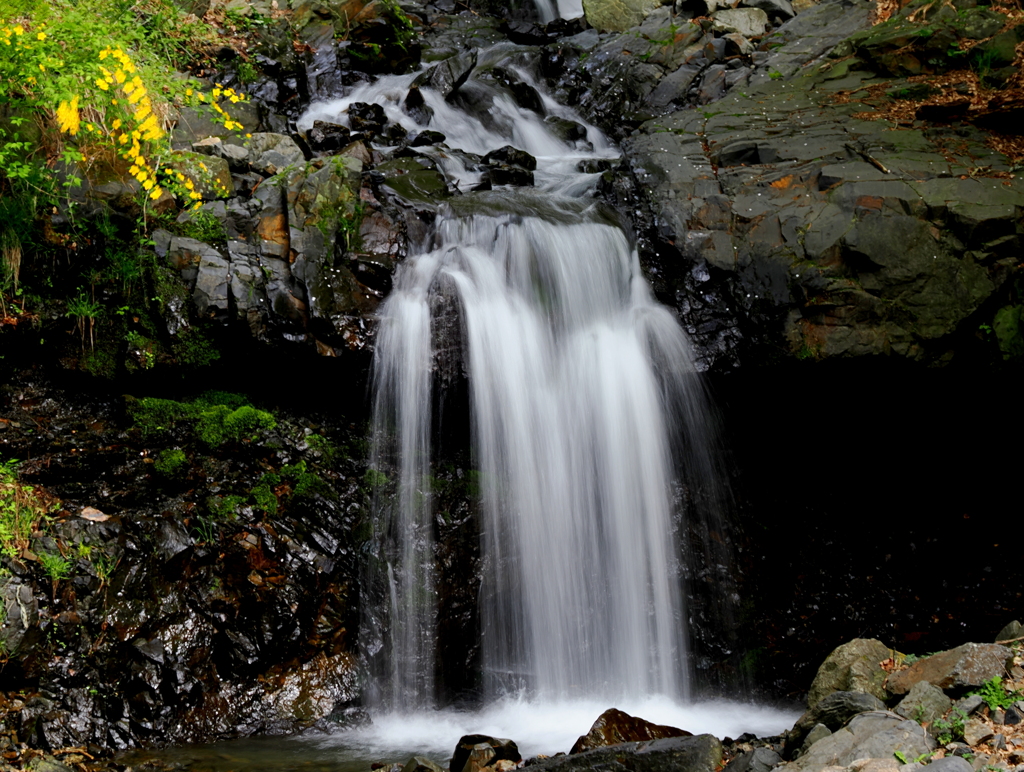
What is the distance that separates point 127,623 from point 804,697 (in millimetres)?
5572

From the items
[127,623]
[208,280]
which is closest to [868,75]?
[208,280]

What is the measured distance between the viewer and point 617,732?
436 cm

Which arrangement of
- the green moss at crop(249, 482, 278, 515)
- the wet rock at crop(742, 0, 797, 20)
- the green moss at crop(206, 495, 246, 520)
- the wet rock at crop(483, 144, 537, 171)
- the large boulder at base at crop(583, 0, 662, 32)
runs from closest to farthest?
the green moss at crop(206, 495, 246, 520)
the green moss at crop(249, 482, 278, 515)
the wet rock at crop(483, 144, 537, 171)
the wet rock at crop(742, 0, 797, 20)
the large boulder at base at crop(583, 0, 662, 32)

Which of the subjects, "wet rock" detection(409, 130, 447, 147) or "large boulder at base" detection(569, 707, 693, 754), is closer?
"large boulder at base" detection(569, 707, 693, 754)

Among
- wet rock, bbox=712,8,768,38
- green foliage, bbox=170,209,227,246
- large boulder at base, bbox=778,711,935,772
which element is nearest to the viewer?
large boulder at base, bbox=778,711,935,772

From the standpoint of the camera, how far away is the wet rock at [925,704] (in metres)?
Answer: 3.27

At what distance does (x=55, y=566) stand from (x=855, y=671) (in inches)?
204

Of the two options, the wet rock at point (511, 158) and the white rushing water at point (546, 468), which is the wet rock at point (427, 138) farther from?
the white rushing water at point (546, 468)

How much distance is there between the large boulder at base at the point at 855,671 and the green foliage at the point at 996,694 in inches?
26.4

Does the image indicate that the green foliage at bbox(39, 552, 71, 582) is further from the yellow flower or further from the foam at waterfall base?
the yellow flower

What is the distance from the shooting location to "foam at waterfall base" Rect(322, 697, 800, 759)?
16.4 feet

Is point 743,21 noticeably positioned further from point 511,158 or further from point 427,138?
point 427,138

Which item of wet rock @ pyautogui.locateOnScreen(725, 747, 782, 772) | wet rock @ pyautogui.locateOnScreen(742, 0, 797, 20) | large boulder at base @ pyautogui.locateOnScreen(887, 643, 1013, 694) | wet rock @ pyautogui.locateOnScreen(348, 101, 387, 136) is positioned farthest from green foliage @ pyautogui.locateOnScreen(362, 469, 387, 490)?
wet rock @ pyautogui.locateOnScreen(742, 0, 797, 20)

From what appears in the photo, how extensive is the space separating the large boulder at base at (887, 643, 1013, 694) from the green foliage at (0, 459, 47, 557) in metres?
5.53
